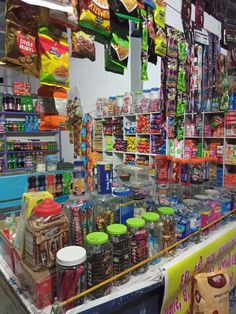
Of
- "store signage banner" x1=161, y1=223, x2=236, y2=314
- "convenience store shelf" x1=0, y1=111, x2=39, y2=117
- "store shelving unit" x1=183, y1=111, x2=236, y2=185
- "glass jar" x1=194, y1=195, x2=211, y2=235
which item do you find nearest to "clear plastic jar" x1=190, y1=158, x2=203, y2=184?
"glass jar" x1=194, y1=195, x2=211, y2=235

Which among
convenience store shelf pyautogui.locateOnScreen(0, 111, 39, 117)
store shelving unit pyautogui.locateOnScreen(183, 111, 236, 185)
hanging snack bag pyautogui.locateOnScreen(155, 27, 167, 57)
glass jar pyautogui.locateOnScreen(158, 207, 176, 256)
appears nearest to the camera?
glass jar pyautogui.locateOnScreen(158, 207, 176, 256)

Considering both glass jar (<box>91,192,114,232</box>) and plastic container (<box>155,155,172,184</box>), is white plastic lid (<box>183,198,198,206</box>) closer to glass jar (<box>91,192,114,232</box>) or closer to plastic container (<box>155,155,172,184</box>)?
plastic container (<box>155,155,172,184</box>)

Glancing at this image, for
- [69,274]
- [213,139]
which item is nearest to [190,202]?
[69,274]

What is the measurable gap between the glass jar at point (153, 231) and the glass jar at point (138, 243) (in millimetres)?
76

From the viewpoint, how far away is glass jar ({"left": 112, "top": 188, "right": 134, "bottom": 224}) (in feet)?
3.70

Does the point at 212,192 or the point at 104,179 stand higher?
the point at 104,179

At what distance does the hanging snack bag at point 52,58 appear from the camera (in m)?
1.00

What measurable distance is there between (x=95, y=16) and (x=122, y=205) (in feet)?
2.86

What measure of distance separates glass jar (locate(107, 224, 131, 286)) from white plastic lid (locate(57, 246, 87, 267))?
6.0 inches

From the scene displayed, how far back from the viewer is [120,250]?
Result: 0.95m

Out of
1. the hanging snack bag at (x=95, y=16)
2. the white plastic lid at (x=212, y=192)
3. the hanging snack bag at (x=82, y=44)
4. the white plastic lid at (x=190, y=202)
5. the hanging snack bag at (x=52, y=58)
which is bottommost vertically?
the white plastic lid at (x=190, y=202)

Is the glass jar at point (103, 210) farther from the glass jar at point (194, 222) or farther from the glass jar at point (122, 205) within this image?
the glass jar at point (194, 222)

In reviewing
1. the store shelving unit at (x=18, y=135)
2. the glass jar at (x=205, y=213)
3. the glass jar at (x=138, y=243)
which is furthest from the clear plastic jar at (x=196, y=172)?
the store shelving unit at (x=18, y=135)

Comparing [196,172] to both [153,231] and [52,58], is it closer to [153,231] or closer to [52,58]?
[153,231]
